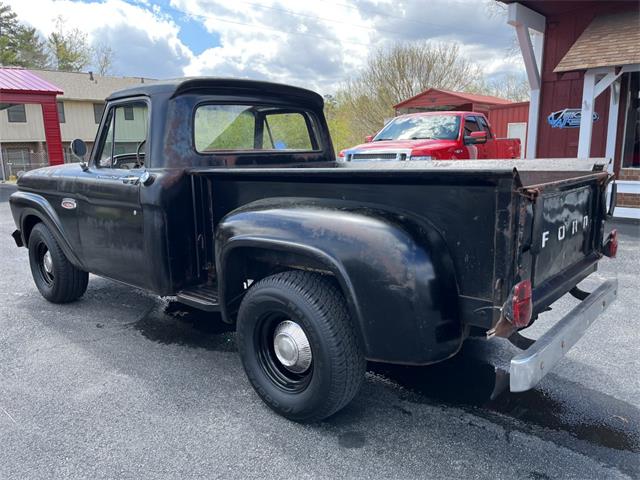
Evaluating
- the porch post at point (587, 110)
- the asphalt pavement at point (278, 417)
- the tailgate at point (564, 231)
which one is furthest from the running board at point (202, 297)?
the porch post at point (587, 110)

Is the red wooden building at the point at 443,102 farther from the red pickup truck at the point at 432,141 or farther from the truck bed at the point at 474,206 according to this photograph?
the truck bed at the point at 474,206

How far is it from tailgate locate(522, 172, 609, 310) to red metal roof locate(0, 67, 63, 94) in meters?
17.8

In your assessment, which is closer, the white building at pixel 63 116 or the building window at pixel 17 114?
the white building at pixel 63 116

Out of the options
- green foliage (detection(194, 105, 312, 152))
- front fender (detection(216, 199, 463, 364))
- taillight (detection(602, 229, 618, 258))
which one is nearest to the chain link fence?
green foliage (detection(194, 105, 312, 152))

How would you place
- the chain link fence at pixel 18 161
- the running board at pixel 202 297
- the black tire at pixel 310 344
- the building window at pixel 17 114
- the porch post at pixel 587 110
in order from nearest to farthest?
the black tire at pixel 310 344 < the running board at pixel 202 297 < the porch post at pixel 587 110 < the chain link fence at pixel 18 161 < the building window at pixel 17 114

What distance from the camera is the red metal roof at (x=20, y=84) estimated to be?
1641cm

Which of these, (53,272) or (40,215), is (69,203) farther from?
(53,272)

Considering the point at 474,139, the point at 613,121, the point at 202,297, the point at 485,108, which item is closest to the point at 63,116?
the point at 485,108

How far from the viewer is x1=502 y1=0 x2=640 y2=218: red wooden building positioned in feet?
30.3

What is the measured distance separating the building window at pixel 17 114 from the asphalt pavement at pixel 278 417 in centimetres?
3026

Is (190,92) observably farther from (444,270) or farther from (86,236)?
(444,270)

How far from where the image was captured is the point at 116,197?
3.69m

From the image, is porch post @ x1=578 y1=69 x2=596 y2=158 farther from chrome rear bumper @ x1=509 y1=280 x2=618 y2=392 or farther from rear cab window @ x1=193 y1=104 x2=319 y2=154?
chrome rear bumper @ x1=509 y1=280 x2=618 y2=392

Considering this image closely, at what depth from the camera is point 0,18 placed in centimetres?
4438
